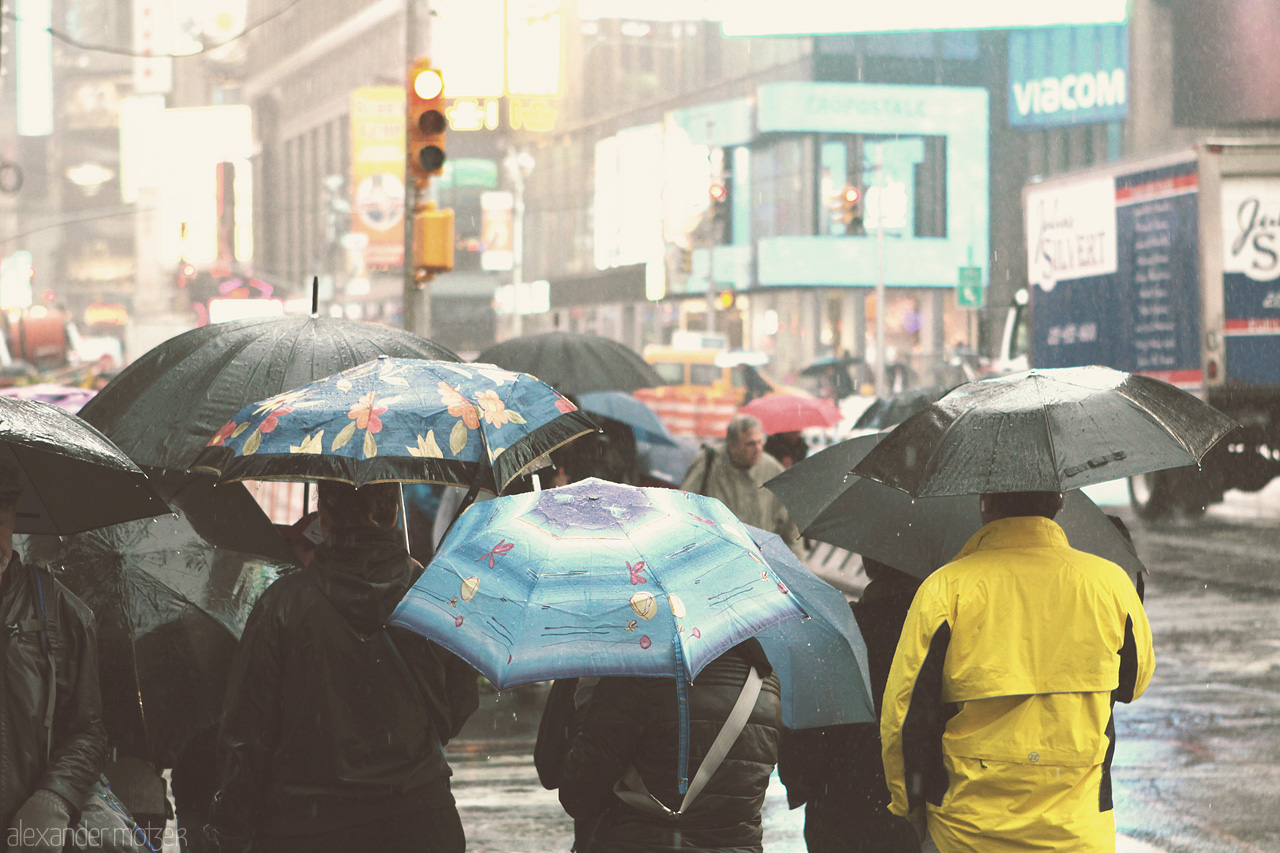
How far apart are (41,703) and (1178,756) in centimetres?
674

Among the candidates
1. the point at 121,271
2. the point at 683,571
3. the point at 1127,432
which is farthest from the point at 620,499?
the point at 121,271

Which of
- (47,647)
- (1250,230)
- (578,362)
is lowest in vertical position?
(47,647)

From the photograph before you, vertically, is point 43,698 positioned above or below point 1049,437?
below

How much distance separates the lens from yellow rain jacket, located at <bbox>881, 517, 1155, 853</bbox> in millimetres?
3732

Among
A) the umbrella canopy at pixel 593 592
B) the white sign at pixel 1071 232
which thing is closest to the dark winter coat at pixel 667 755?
the umbrella canopy at pixel 593 592

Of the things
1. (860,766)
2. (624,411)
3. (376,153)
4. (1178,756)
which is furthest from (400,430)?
(376,153)

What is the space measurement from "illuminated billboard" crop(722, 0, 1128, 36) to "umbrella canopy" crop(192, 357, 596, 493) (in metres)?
42.3

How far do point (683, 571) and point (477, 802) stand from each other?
→ 15.1 feet

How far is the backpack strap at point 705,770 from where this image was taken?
3.57 metres

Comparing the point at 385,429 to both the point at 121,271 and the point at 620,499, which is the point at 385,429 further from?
the point at 121,271

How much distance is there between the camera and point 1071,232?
22188 millimetres

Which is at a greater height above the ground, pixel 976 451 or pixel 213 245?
pixel 213 245

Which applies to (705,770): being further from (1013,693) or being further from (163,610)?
(163,610)

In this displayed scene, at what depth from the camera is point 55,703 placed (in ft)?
11.4
